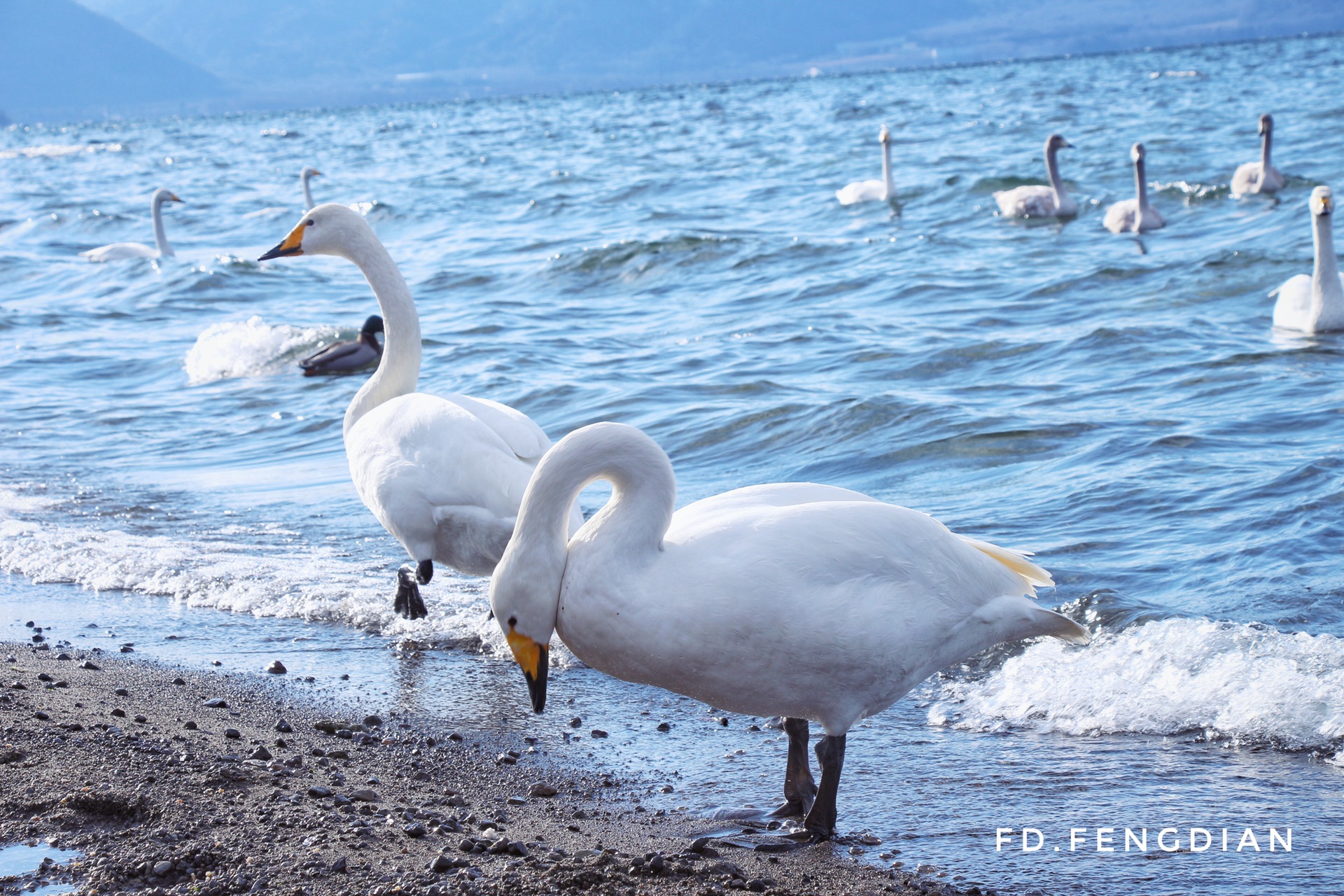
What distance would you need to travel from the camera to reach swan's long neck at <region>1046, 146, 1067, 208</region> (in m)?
18.0

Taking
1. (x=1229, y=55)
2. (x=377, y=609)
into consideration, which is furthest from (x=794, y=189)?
(x=1229, y=55)

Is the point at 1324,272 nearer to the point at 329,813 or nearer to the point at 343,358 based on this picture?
the point at 343,358

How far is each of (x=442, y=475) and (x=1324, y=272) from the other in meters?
7.89

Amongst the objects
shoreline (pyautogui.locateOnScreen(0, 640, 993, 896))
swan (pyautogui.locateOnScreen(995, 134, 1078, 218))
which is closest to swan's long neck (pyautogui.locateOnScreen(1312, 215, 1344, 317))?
A: swan (pyautogui.locateOnScreen(995, 134, 1078, 218))

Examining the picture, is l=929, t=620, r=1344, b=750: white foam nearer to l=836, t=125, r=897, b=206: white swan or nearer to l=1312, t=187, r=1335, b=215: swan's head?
l=1312, t=187, r=1335, b=215: swan's head

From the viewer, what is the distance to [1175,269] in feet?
41.7

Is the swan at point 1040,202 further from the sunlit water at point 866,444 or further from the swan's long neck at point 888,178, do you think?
the swan's long neck at point 888,178

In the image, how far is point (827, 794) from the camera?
3758 mm

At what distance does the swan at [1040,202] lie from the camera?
58.1ft

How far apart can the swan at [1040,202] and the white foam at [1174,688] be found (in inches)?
529

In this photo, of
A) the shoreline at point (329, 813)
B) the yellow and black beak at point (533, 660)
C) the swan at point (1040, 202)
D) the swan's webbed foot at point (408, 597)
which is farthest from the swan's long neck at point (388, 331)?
the swan at point (1040, 202)

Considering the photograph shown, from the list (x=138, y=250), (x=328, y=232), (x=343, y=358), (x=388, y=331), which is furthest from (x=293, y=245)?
(x=138, y=250)

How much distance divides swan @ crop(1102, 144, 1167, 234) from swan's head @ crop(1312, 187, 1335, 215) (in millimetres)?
5143

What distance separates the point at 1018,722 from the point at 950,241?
12.2m
